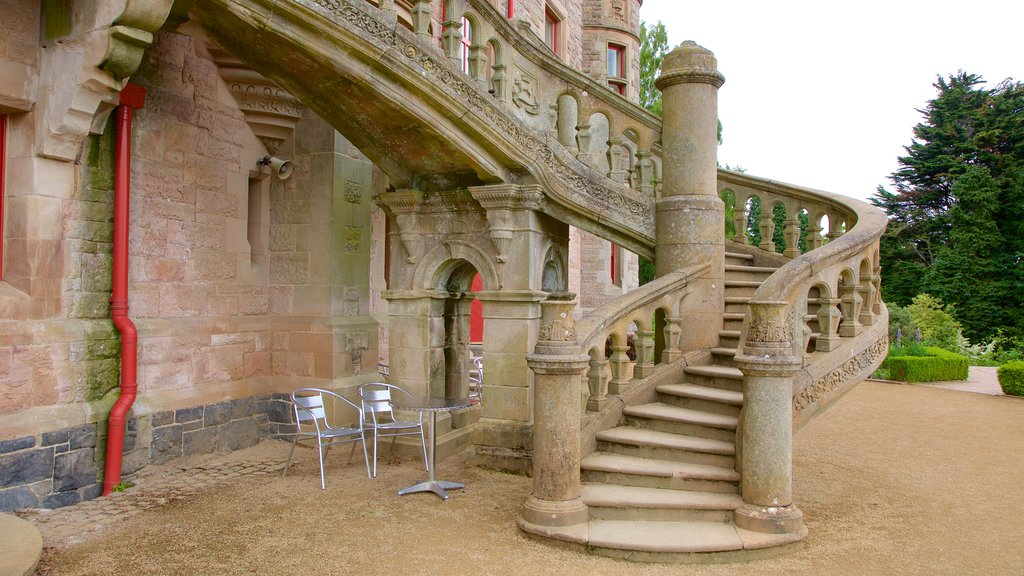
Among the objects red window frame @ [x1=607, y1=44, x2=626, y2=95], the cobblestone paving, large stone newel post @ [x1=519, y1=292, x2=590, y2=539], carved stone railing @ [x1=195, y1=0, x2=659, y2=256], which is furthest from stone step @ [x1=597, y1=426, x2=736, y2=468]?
red window frame @ [x1=607, y1=44, x2=626, y2=95]

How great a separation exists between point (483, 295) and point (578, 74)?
7.55 feet

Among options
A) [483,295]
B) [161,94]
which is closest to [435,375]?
[483,295]

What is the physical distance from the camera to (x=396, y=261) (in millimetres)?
→ 7070

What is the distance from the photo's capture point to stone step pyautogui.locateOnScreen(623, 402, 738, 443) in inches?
203

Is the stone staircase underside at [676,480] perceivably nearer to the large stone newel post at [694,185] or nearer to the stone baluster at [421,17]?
the large stone newel post at [694,185]

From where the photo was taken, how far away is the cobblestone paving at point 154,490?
15.6ft

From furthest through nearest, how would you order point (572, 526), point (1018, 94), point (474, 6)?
point (1018, 94), point (474, 6), point (572, 526)

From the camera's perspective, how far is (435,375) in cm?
698

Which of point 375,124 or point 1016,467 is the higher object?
point 375,124

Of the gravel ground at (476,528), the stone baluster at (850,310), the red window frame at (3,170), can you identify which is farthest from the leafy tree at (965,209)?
the red window frame at (3,170)

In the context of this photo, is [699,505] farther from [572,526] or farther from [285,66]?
[285,66]

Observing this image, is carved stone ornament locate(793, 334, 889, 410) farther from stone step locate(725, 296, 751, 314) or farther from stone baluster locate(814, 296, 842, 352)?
stone step locate(725, 296, 751, 314)

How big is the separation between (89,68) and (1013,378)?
1446cm

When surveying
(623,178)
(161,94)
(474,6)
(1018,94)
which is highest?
(1018,94)
